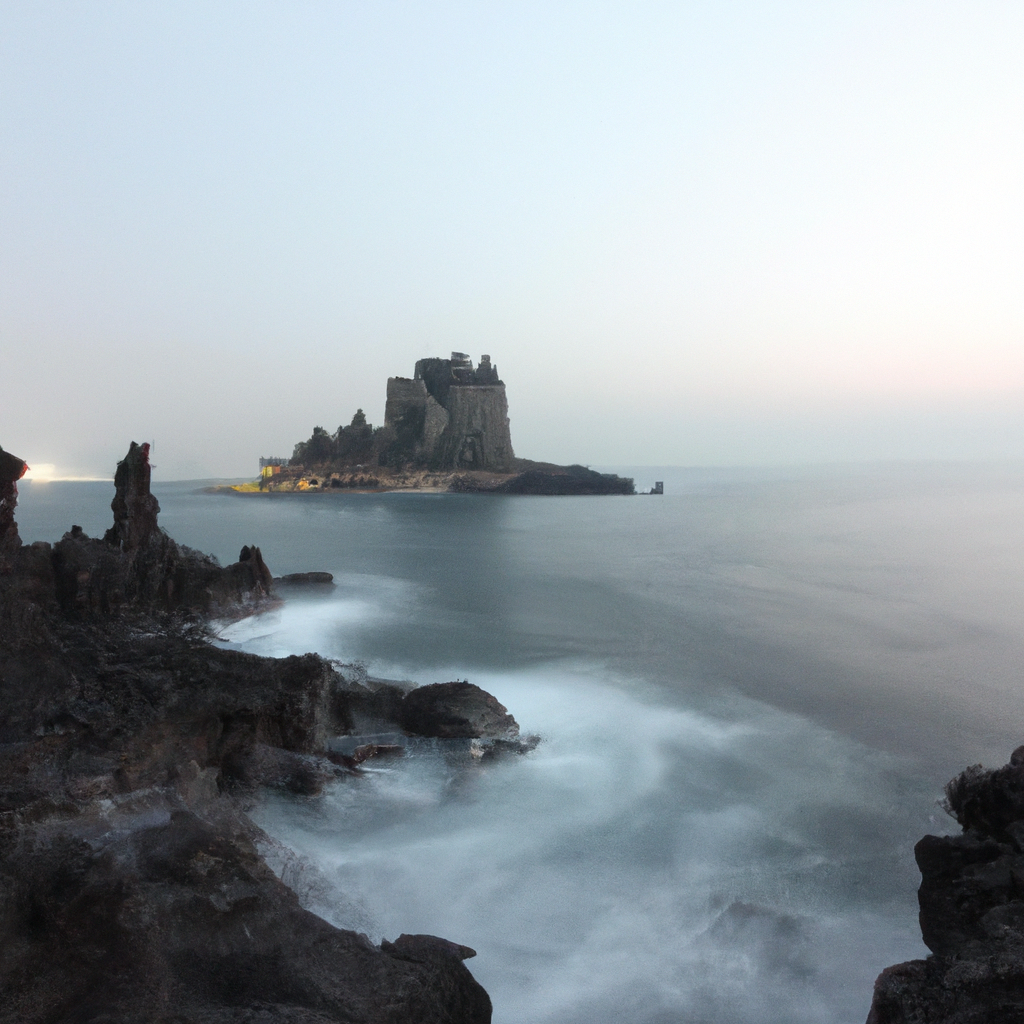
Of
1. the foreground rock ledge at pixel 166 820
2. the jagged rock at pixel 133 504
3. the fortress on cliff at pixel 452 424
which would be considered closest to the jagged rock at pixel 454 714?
the foreground rock ledge at pixel 166 820

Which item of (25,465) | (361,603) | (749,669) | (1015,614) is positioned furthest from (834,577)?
(25,465)

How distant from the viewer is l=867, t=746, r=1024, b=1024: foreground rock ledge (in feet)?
12.0

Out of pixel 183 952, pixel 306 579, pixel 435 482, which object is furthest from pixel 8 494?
pixel 435 482

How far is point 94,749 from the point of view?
6.38 m

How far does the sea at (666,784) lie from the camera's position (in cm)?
560

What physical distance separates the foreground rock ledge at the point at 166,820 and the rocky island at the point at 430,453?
2793 inches

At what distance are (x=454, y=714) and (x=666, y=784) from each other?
264 cm

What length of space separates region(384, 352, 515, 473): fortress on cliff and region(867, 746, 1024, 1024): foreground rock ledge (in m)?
79.2

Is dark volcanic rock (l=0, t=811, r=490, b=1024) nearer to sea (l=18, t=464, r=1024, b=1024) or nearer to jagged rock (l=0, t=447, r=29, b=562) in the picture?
sea (l=18, t=464, r=1024, b=1024)

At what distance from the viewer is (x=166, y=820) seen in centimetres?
503

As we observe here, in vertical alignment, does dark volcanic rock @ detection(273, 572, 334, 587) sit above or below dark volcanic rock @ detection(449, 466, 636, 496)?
below

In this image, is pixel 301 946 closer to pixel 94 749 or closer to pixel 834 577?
pixel 94 749

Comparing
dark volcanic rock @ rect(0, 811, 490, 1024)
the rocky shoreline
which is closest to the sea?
dark volcanic rock @ rect(0, 811, 490, 1024)

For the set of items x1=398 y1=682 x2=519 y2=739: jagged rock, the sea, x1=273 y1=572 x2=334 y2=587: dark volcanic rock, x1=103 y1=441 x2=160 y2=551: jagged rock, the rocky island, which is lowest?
the sea
